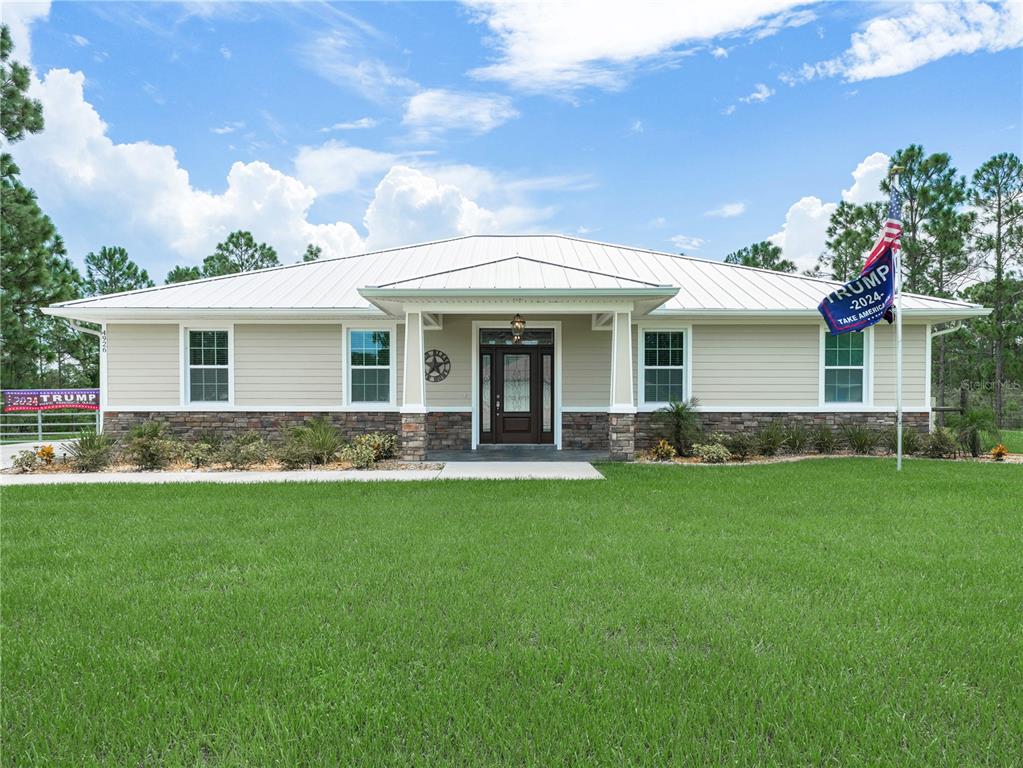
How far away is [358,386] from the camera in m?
13.0

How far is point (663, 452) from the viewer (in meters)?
11.8

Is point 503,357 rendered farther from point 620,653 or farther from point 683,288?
point 620,653

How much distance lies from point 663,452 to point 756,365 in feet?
10.2

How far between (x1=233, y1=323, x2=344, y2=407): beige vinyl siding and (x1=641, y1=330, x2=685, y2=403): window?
6603 mm

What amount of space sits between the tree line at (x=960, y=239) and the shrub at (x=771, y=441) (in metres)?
13.7

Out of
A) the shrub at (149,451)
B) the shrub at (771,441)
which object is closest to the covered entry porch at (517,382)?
the shrub at (771,441)

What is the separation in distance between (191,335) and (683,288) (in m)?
10.8

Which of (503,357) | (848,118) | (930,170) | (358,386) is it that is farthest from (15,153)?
(930,170)

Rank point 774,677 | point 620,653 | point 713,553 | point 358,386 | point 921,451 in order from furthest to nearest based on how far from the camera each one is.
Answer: point 358,386 → point 921,451 → point 713,553 → point 620,653 → point 774,677

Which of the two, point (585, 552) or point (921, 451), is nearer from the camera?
point (585, 552)

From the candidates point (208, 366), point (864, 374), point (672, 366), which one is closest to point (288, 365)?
point (208, 366)

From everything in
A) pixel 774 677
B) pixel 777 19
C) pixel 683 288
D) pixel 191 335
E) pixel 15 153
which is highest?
pixel 777 19

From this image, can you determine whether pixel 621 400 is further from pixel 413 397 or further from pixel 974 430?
pixel 974 430

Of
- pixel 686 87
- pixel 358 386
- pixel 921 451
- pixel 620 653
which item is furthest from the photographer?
pixel 686 87
